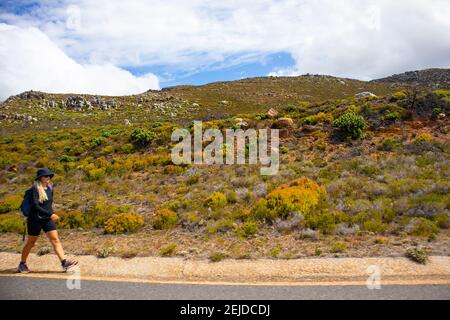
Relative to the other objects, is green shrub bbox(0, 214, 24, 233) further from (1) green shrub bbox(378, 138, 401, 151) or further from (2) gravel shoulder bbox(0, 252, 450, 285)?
(1) green shrub bbox(378, 138, 401, 151)

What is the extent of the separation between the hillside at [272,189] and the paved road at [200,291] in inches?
61.0

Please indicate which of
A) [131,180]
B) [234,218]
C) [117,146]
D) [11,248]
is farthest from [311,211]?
[117,146]

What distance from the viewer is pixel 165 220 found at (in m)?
10.2

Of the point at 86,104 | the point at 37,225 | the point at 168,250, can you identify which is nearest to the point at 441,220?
the point at 168,250

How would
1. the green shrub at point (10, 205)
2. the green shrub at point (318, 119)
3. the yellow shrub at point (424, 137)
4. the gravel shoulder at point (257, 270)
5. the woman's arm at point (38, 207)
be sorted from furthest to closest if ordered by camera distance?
the green shrub at point (318, 119), the yellow shrub at point (424, 137), the green shrub at point (10, 205), the woman's arm at point (38, 207), the gravel shoulder at point (257, 270)

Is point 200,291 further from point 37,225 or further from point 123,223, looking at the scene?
point 123,223

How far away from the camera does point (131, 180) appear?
16.2 metres

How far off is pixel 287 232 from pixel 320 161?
7.66 metres

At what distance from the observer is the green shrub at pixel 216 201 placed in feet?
37.2

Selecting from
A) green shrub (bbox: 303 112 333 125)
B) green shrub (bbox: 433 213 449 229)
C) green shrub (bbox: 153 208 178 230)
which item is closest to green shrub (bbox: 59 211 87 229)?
green shrub (bbox: 153 208 178 230)

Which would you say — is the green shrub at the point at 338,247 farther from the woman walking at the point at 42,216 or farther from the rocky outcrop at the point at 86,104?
the rocky outcrop at the point at 86,104

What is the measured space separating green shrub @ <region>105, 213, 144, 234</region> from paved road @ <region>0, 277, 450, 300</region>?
10.8 feet

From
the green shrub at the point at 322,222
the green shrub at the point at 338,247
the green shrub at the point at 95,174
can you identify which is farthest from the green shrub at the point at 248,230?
the green shrub at the point at 95,174
